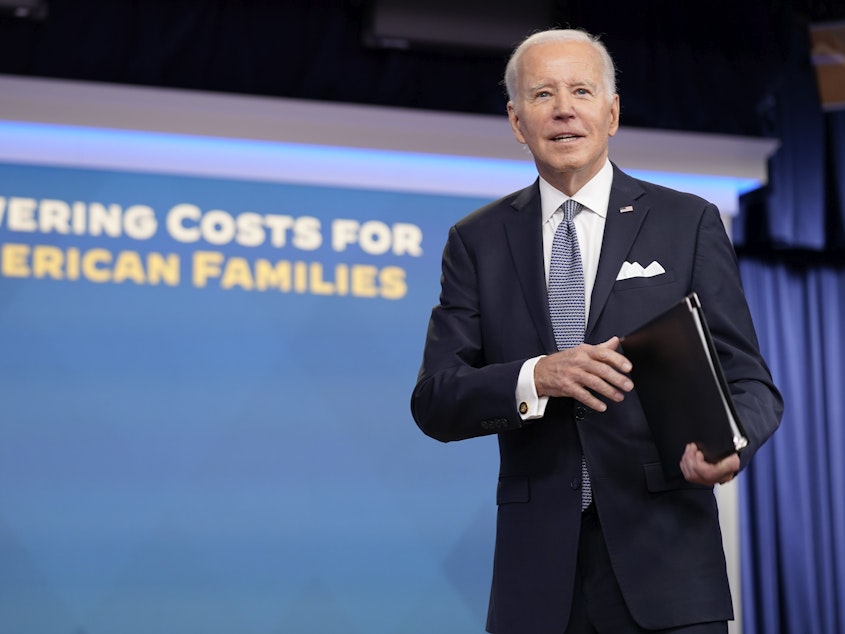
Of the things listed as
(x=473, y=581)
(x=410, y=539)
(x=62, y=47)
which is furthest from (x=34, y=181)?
(x=473, y=581)

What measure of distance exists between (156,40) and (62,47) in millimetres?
344

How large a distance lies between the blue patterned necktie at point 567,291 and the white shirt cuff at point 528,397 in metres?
0.10

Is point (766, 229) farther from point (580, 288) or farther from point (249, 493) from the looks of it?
point (580, 288)

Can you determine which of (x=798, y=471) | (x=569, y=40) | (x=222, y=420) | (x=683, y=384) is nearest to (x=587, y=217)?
(x=569, y=40)

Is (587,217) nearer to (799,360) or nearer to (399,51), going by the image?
(399,51)

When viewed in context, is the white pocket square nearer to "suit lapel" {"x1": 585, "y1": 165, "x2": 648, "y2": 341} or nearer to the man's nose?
"suit lapel" {"x1": 585, "y1": 165, "x2": 648, "y2": 341}

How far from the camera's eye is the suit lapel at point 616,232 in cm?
172

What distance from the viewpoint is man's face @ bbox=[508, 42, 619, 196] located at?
1.83m

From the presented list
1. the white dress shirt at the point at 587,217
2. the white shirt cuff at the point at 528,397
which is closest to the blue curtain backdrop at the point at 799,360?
the white dress shirt at the point at 587,217

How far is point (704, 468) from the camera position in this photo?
1501 mm

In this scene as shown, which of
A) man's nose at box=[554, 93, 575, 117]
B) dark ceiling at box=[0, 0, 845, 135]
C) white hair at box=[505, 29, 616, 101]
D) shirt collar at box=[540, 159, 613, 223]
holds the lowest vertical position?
shirt collar at box=[540, 159, 613, 223]

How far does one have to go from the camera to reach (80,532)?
387cm

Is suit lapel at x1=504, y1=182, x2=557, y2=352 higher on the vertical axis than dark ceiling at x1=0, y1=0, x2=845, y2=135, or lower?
lower

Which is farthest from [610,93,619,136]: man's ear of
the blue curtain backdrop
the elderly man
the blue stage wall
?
the blue curtain backdrop
